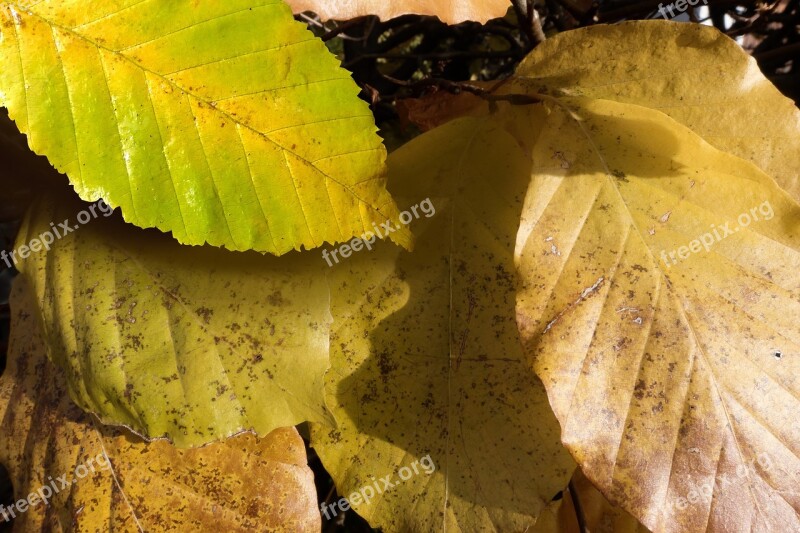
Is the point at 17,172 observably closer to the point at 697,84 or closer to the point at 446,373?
the point at 446,373

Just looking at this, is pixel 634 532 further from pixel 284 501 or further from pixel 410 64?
pixel 410 64

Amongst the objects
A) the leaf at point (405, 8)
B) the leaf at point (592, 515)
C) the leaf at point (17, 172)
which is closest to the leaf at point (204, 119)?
the leaf at point (405, 8)

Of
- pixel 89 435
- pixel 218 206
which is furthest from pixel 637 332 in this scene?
pixel 89 435

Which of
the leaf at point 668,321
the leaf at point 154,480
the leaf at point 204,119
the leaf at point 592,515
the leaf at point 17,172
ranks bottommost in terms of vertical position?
the leaf at point 592,515

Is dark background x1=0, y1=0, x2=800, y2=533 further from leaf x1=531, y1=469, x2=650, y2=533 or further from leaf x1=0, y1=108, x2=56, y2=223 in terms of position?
leaf x1=531, y1=469, x2=650, y2=533

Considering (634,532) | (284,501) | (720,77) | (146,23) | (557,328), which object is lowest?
(634,532)

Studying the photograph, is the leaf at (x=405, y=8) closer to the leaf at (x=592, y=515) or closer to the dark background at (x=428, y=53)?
the dark background at (x=428, y=53)
